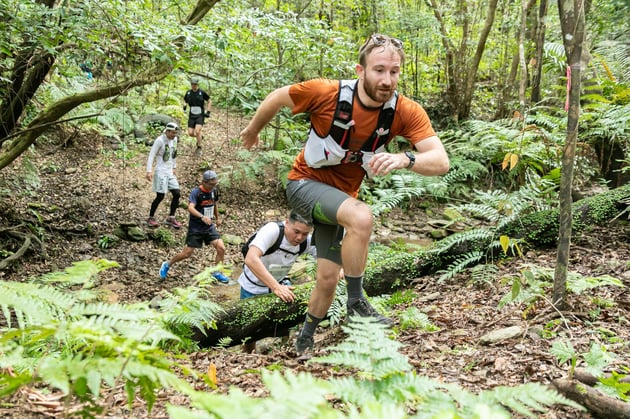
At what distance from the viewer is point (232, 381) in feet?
9.11

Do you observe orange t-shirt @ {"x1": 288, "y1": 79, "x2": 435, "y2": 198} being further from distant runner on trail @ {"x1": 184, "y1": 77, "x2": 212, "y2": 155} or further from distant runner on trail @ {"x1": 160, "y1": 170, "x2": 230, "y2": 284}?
distant runner on trail @ {"x1": 184, "y1": 77, "x2": 212, "y2": 155}

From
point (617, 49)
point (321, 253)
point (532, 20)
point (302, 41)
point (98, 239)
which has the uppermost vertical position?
point (532, 20)

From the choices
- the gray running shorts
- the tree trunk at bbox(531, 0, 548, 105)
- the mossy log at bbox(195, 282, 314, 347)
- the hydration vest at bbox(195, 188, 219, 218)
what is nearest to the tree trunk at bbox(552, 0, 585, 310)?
the gray running shorts

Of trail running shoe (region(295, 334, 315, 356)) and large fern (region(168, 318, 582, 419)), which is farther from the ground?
large fern (region(168, 318, 582, 419))

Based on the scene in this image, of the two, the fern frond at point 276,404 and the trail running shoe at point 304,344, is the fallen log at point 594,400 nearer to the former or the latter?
the fern frond at point 276,404

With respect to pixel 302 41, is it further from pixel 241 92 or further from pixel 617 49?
pixel 617 49

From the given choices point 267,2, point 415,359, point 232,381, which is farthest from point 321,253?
point 267,2

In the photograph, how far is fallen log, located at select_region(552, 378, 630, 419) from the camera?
205 centimetres

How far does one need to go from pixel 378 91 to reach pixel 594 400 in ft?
7.48

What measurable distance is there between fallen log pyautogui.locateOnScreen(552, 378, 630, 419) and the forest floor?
0.09 meters

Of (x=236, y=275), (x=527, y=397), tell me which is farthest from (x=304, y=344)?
(x=236, y=275)

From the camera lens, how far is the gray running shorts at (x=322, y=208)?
3.44 m

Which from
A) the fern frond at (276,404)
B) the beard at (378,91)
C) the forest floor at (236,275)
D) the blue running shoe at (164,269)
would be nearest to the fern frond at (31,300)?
the forest floor at (236,275)

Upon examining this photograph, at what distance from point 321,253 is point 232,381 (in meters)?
1.33
